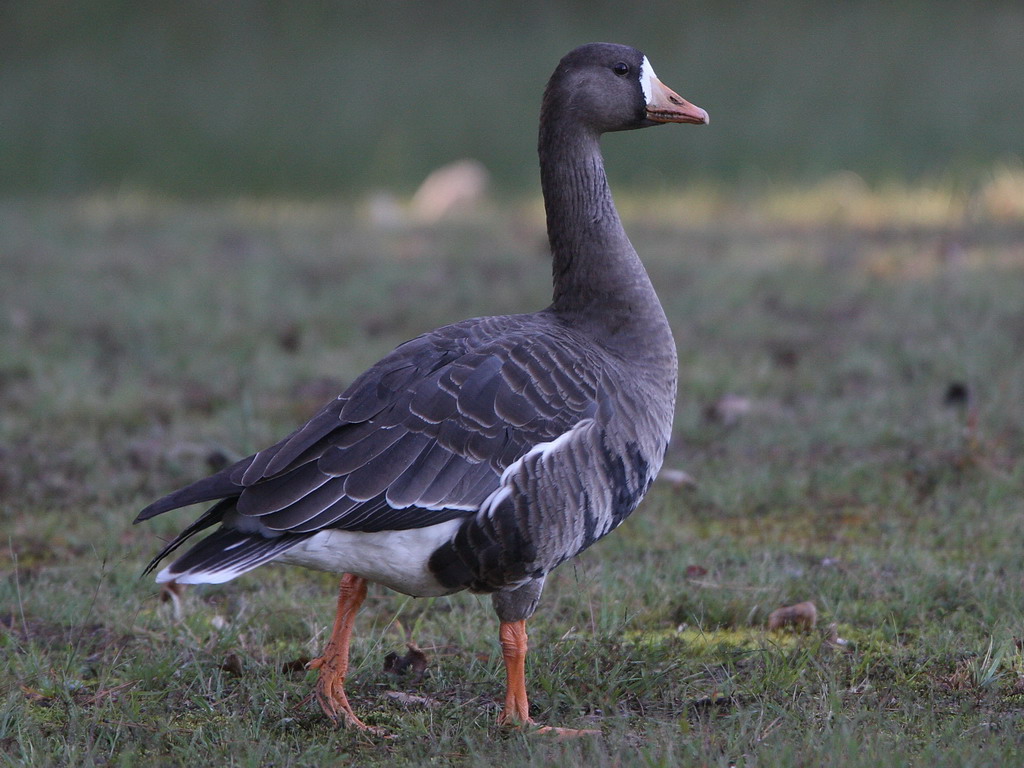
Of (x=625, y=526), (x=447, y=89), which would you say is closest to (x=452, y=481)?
(x=625, y=526)

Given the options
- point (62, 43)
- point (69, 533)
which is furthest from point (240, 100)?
point (69, 533)

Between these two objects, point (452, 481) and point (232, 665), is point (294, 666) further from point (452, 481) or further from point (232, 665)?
point (452, 481)

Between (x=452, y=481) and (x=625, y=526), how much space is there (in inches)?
64.3

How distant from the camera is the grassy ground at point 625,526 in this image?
2975 millimetres

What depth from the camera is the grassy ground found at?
9.76 feet

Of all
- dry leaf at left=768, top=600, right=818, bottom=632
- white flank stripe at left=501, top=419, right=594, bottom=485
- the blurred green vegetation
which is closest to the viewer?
white flank stripe at left=501, top=419, right=594, bottom=485

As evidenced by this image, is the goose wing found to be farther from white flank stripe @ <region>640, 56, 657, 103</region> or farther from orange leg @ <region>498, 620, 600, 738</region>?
white flank stripe @ <region>640, 56, 657, 103</region>

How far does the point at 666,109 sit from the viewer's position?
3.79 meters

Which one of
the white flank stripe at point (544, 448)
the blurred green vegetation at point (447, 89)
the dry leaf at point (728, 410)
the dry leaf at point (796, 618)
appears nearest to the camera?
the white flank stripe at point (544, 448)

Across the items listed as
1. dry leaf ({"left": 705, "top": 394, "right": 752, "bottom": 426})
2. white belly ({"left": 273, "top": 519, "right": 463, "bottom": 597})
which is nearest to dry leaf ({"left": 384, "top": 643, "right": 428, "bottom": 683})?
white belly ({"left": 273, "top": 519, "right": 463, "bottom": 597})

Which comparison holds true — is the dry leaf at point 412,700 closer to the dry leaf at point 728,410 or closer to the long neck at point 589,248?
the long neck at point 589,248

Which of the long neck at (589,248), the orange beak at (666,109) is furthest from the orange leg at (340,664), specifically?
the orange beak at (666,109)

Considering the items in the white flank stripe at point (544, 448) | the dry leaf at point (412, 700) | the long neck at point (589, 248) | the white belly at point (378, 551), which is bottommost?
the dry leaf at point (412, 700)

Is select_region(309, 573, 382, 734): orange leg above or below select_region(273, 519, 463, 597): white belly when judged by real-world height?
below
